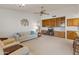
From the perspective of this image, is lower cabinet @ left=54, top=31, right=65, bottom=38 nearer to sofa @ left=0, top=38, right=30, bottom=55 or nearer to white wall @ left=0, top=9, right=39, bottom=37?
white wall @ left=0, top=9, right=39, bottom=37

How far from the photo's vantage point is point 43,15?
1.87m

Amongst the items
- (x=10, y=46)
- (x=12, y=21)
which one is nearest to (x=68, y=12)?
(x=12, y=21)

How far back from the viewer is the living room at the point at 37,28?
5.67 feet

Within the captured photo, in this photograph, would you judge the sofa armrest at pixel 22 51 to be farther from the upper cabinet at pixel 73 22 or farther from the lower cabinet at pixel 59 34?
the upper cabinet at pixel 73 22

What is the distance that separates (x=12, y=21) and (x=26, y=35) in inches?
15.9

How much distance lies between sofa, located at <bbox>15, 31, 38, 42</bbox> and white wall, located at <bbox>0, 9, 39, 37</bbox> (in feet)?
0.28

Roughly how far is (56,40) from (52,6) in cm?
69

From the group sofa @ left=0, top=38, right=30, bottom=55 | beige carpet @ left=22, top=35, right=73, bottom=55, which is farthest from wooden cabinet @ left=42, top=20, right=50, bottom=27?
sofa @ left=0, top=38, right=30, bottom=55

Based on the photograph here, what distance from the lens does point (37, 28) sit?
192cm

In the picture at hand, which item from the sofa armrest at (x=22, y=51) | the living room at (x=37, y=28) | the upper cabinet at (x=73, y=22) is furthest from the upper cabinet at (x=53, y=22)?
the sofa armrest at (x=22, y=51)

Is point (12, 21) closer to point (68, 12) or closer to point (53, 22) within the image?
point (53, 22)

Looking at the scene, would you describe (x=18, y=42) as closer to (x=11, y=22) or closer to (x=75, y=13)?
(x=11, y=22)
